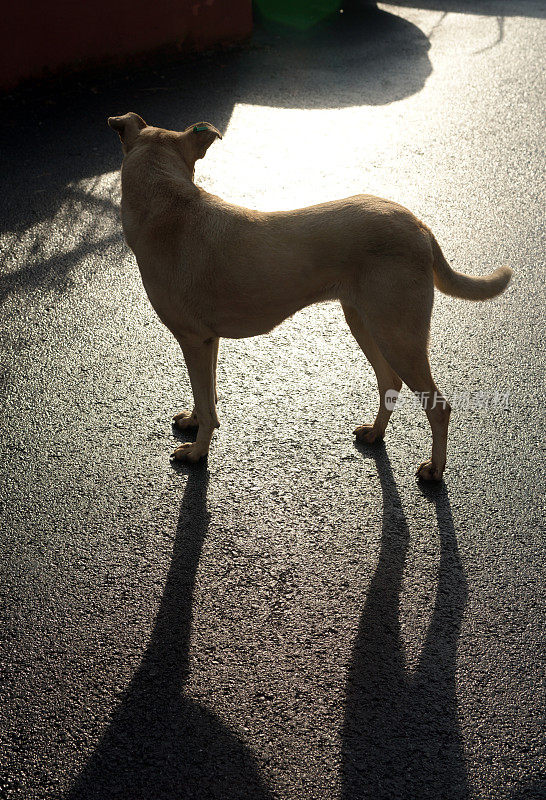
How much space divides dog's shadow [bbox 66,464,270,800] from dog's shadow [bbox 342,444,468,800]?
1.43ft

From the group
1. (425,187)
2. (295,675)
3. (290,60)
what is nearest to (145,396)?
(295,675)

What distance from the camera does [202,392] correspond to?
12.2 feet

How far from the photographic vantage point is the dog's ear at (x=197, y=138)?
3393 millimetres

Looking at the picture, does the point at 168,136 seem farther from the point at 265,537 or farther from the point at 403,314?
the point at 265,537

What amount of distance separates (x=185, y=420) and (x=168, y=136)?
1578 mm

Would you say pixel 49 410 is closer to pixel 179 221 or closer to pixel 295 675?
pixel 179 221

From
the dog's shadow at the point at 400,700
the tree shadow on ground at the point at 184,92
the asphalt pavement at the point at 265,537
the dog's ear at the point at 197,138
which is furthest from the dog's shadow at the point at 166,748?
the tree shadow on ground at the point at 184,92

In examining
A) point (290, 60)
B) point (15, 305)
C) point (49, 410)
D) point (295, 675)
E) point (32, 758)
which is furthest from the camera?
point (290, 60)

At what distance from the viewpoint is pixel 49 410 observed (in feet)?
14.3

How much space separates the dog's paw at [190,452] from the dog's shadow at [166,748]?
104cm

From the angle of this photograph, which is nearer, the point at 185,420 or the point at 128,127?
the point at 128,127

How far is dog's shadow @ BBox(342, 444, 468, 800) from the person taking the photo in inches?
104

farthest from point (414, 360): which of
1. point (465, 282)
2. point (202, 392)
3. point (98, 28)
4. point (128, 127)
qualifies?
point (98, 28)

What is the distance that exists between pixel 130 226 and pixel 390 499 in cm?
194
